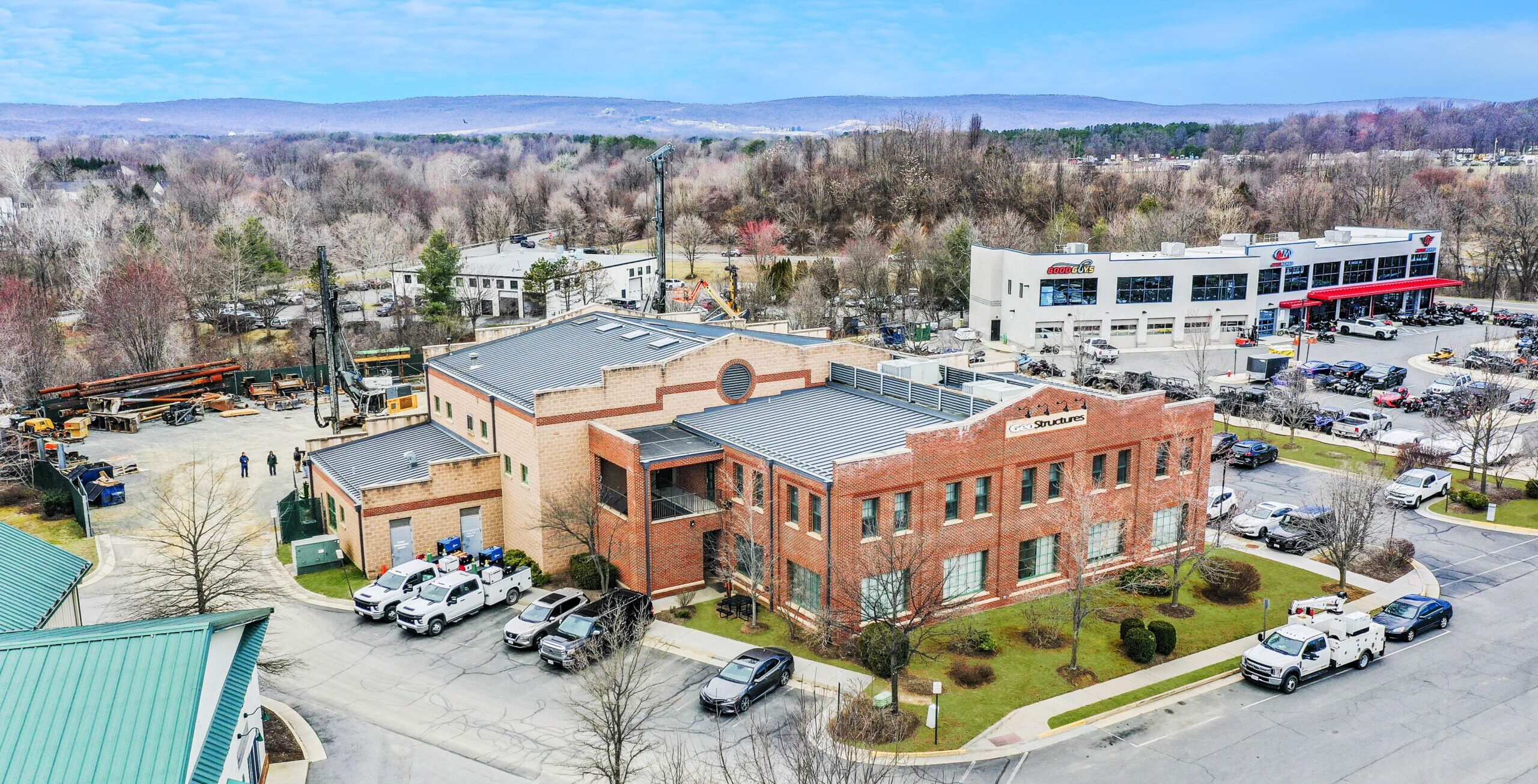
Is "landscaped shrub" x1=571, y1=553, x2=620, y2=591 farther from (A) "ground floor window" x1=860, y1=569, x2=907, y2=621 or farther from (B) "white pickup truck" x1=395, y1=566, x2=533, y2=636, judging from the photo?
(A) "ground floor window" x1=860, y1=569, x2=907, y2=621

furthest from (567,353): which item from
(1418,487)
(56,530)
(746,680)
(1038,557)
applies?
(1418,487)

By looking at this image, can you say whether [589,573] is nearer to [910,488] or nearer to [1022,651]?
[910,488]

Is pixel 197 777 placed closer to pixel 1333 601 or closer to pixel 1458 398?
pixel 1333 601

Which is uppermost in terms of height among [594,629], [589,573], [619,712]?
[619,712]

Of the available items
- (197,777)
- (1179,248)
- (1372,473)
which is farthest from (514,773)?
(1179,248)

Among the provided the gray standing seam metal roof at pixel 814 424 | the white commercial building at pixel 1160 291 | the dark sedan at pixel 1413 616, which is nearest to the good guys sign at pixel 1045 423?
the gray standing seam metal roof at pixel 814 424

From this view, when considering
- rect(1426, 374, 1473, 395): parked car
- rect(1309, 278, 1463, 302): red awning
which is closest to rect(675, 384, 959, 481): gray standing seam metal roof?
rect(1426, 374, 1473, 395): parked car

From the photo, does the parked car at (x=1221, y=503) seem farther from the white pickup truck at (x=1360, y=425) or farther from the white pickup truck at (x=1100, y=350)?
the white pickup truck at (x=1100, y=350)
